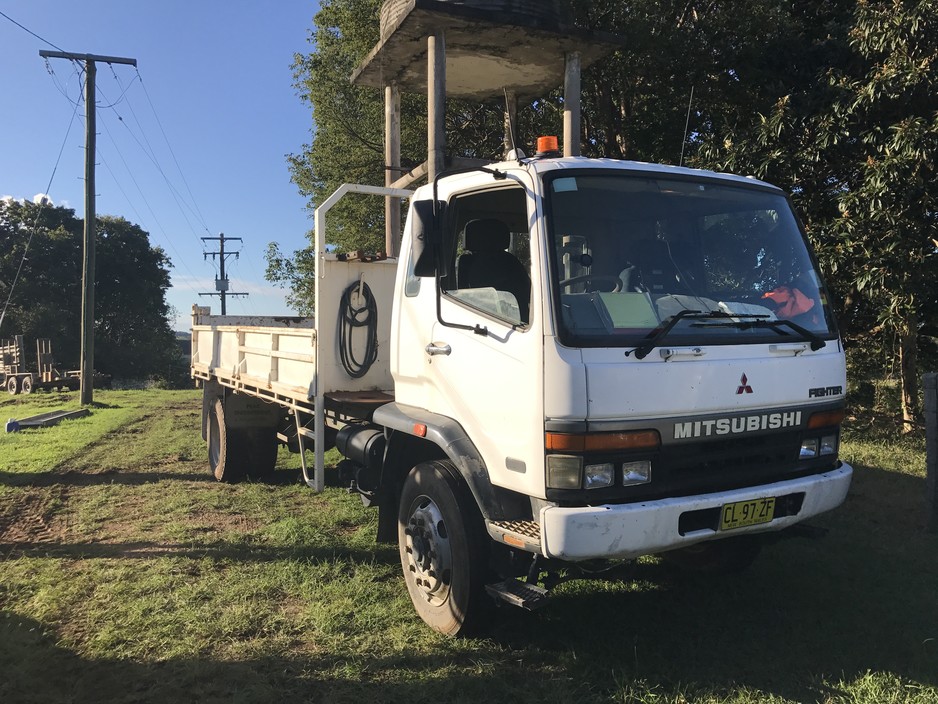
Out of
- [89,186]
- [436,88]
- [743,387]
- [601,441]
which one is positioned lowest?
[601,441]

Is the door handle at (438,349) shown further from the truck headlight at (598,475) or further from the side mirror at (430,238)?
the truck headlight at (598,475)

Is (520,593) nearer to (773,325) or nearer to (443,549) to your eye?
(443,549)

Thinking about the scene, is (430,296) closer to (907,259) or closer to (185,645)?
(185,645)

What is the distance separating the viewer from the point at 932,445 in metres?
5.08

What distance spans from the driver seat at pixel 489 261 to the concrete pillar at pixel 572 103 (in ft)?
A: 14.6

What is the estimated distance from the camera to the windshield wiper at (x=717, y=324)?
284 cm

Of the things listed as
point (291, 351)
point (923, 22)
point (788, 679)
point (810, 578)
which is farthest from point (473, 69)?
point (788, 679)

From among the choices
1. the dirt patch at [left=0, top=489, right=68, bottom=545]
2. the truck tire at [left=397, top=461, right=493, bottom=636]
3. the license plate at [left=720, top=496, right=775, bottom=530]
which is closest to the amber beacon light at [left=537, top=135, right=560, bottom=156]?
the truck tire at [left=397, top=461, right=493, bottom=636]

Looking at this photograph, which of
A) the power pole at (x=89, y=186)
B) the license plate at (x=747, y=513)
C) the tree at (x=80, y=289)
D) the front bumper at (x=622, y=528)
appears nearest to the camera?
the front bumper at (x=622, y=528)

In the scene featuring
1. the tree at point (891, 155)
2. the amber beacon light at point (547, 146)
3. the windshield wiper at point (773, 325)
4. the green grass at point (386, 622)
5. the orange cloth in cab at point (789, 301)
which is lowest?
the green grass at point (386, 622)

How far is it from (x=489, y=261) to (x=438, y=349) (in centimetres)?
54

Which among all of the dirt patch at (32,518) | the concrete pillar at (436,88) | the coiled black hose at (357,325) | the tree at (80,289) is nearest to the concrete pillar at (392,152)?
the concrete pillar at (436,88)

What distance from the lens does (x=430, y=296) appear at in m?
3.73

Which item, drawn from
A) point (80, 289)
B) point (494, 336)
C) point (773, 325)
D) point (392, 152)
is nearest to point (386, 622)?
point (494, 336)
